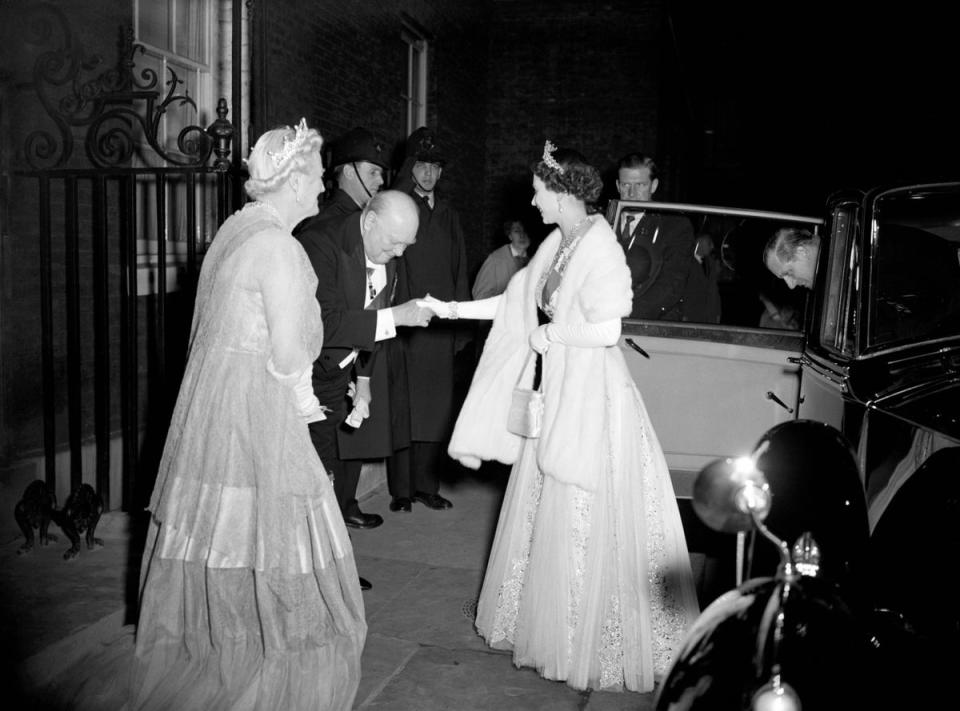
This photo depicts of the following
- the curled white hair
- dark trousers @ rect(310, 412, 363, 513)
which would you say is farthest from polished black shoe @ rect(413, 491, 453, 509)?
the curled white hair

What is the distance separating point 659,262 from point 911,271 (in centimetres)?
221

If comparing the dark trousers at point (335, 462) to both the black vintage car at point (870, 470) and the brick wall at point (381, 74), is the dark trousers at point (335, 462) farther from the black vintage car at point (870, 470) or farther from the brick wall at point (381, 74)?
the brick wall at point (381, 74)

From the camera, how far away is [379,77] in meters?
9.77

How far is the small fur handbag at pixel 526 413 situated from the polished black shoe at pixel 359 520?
2202mm

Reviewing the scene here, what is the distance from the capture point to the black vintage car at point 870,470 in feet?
5.78

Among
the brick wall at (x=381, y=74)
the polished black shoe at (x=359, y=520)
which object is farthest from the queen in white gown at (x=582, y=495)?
the brick wall at (x=381, y=74)

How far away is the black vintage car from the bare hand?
166 cm

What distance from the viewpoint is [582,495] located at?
12.1 feet

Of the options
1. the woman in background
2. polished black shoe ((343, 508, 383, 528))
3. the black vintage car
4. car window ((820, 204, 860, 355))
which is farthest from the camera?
the woman in background

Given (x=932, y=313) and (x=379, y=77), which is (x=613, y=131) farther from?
(x=932, y=313)

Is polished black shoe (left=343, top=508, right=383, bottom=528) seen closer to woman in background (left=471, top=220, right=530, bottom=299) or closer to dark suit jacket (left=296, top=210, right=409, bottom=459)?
dark suit jacket (left=296, top=210, right=409, bottom=459)

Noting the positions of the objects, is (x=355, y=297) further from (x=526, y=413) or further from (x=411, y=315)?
(x=526, y=413)

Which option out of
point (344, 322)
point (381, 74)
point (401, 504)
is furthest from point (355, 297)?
point (381, 74)

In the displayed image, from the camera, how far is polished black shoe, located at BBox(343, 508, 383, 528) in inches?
228
